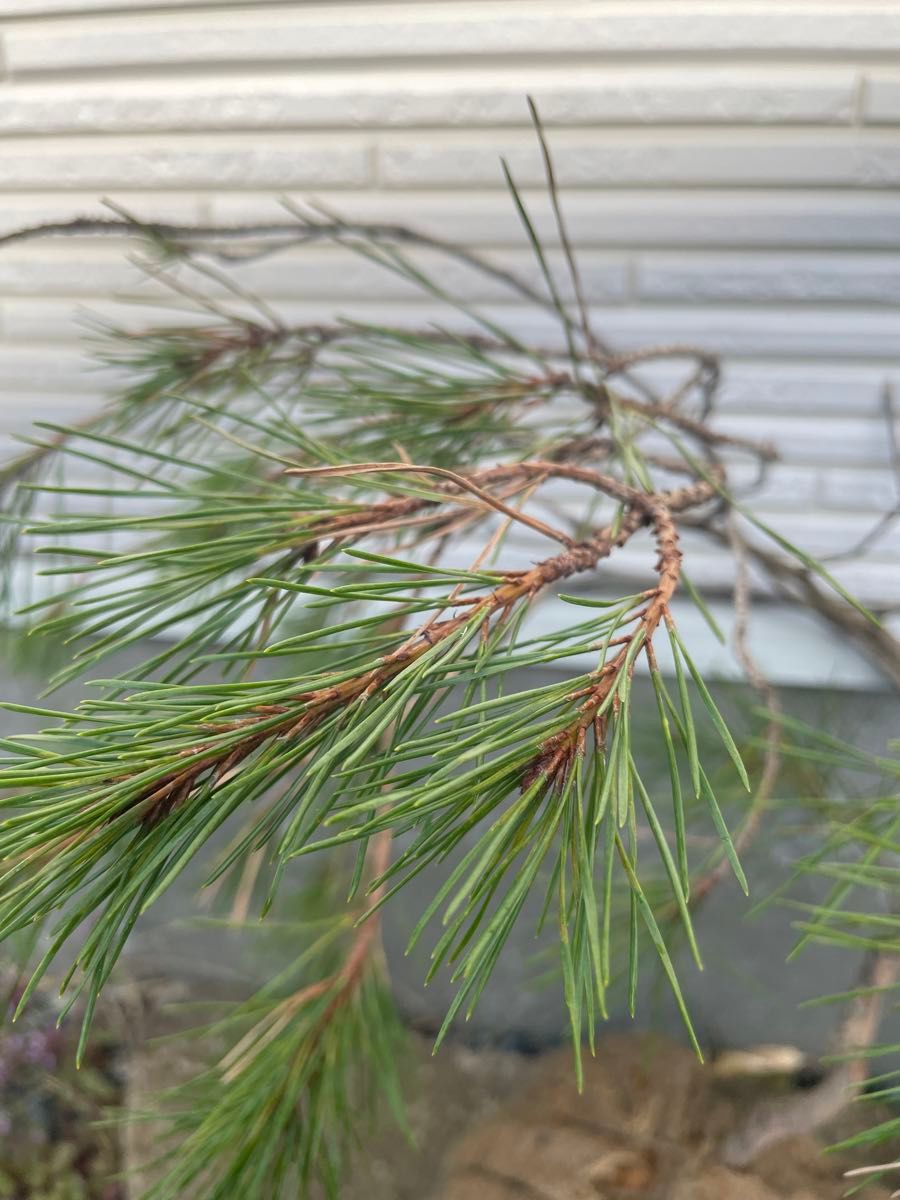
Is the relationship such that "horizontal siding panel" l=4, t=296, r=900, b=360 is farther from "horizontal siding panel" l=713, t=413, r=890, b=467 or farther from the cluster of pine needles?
the cluster of pine needles

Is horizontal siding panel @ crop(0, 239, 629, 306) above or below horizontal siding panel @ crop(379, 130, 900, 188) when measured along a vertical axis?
below

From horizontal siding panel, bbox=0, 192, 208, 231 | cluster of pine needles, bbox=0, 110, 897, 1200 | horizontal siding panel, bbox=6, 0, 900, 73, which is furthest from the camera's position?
horizontal siding panel, bbox=0, 192, 208, 231

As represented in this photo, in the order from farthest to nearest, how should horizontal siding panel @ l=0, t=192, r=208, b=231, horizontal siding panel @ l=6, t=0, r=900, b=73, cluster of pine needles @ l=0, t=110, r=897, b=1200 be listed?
horizontal siding panel @ l=0, t=192, r=208, b=231 → horizontal siding panel @ l=6, t=0, r=900, b=73 → cluster of pine needles @ l=0, t=110, r=897, b=1200

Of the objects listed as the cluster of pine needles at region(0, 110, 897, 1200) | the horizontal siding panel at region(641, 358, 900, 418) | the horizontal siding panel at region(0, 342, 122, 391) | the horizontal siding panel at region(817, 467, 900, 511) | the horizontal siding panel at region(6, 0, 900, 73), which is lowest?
the cluster of pine needles at region(0, 110, 897, 1200)

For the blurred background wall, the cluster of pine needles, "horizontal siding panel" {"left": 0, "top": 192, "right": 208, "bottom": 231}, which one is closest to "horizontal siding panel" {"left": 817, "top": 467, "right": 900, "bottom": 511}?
the blurred background wall

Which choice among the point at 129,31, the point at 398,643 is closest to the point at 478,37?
the point at 129,31

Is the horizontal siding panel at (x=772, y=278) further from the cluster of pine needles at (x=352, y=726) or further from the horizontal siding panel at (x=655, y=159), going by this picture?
the cluster of pine needles at (x=352, y=726)
